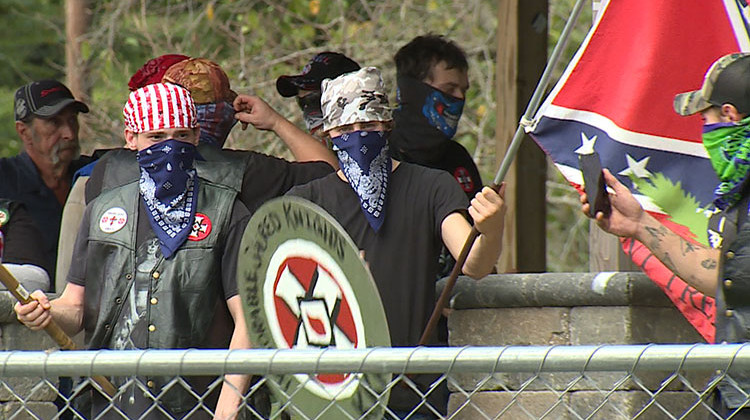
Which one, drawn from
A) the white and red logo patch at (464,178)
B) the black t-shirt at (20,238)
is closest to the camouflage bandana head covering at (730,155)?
the white and red logo patch at (464,178)

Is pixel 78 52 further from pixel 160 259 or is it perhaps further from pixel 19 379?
pixel 160 259

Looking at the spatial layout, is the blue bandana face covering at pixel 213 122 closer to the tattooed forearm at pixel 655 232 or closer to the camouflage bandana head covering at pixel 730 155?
the tattooed forearm at pixel 655 232

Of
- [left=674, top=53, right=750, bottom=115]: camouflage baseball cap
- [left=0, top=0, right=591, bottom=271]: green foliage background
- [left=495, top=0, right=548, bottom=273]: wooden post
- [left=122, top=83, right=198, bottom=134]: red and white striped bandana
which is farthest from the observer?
[left=0, top=0, right=591, bottom=271]: green foliage background

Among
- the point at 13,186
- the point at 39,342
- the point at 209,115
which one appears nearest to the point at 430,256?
the point at 209,115

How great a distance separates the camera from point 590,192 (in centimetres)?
355

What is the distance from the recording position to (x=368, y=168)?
4.18 m

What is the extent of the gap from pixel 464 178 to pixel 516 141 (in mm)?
1496

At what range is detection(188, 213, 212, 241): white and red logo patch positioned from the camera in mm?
4211

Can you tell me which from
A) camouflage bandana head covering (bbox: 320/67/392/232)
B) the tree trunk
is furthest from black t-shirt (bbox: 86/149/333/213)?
the tree trunk

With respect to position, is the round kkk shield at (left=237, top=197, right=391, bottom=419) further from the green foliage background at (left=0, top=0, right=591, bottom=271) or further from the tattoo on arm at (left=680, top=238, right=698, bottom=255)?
the green foliage background at (left=0, top=0, right=591, bottom=271)

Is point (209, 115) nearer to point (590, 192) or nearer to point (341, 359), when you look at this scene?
point (590, 192)

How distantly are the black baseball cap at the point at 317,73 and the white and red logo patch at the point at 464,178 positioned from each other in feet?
1.92

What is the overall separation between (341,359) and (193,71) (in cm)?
235

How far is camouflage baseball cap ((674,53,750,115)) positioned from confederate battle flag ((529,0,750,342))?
83 centimetres
